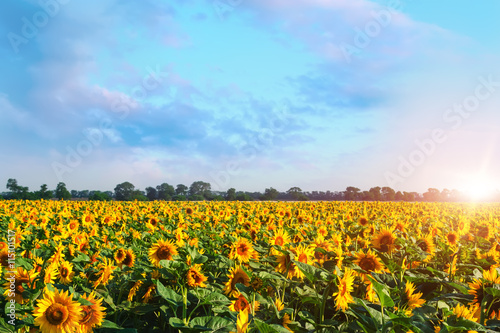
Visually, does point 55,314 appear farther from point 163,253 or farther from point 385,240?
point 385,240

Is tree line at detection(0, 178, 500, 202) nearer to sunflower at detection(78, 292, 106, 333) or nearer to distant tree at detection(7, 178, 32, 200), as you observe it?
distant tree at detection(7, 178, 32, 200)

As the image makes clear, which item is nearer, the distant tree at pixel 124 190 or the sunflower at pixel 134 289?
the sunflower at pixel 134 289

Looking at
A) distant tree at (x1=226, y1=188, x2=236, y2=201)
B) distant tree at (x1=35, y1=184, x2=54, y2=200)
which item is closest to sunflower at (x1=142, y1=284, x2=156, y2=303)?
distant tree at (x1=35, y1=184, x2=54, y2=200)

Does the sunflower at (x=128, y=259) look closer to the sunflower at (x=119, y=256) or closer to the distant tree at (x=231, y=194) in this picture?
the sunflower at (x=119, y=256)

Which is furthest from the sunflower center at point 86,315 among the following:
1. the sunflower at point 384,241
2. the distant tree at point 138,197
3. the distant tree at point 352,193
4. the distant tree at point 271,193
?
the distant tree at point 352,193

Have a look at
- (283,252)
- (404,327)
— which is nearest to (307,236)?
(283,252)

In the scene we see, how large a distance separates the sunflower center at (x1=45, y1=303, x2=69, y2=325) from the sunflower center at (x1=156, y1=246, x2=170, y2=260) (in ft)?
5.33

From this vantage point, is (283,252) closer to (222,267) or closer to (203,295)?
(203,295)

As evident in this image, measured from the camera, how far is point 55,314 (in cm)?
238

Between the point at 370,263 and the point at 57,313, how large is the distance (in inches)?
133

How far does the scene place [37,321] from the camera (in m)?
2.38

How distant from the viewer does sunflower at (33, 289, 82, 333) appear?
2379 millimetres

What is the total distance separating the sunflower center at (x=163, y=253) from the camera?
3989 millimetres

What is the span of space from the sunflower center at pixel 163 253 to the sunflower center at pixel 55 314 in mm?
1626
